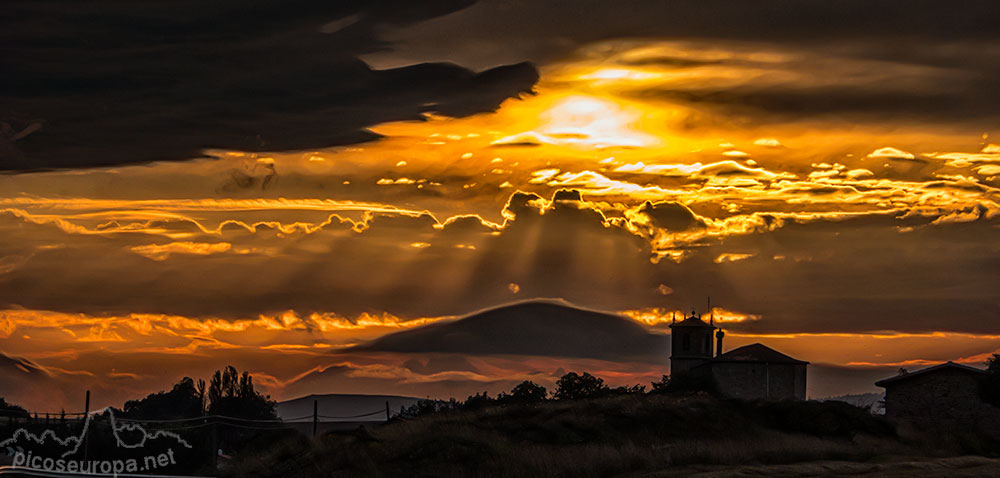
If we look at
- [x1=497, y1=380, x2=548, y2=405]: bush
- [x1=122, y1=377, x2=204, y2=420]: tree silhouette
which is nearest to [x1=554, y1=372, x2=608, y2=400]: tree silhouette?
[x1=497, y1=380, x2=548, y2=405]: bush

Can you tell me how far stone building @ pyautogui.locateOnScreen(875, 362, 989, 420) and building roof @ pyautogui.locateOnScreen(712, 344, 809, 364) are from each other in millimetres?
25933

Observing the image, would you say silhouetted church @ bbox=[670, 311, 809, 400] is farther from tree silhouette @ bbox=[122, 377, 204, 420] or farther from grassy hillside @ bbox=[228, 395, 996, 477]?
tree silhouette @ bbox=[122, 377, 204, 420]

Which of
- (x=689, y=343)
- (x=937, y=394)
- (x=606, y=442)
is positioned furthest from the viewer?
(x=689, y=343)

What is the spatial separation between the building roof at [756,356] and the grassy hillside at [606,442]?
3093 centimetres

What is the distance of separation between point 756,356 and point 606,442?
166ft

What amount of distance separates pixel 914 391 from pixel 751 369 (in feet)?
89.9

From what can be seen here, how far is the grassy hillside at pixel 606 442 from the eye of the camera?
4681 cm

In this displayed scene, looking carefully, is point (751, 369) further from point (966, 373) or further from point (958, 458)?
point (958, 458)

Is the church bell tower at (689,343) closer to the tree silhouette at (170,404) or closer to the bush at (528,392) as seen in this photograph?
the bush at (528,392)

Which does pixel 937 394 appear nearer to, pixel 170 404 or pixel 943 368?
pixel 943 368

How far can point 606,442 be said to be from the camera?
54438 millimetres

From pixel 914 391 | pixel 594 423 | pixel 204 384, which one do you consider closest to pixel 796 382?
pixel 914 391

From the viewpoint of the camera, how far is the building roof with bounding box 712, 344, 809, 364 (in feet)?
331

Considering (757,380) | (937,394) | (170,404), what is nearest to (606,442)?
(937,394)
